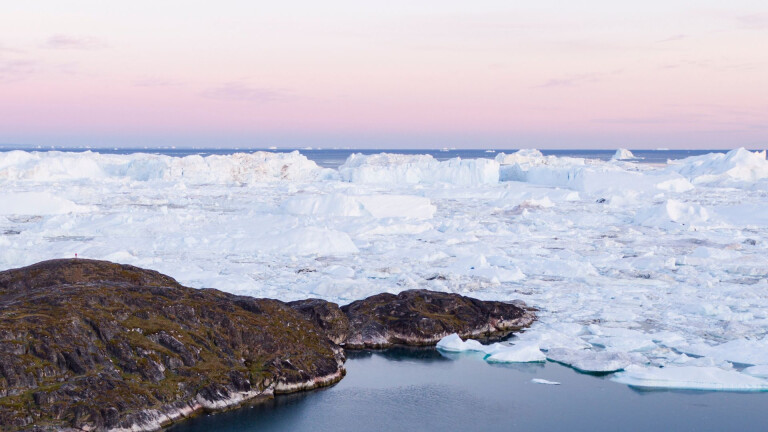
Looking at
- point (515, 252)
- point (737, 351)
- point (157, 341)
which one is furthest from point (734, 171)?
point (157, 341)

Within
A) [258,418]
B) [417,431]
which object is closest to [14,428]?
[258,418]

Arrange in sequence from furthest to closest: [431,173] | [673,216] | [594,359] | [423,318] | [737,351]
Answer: [431,173] → [673,216] → [423,318] → [737,351] → [594,359]

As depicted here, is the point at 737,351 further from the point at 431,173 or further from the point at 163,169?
the point at 163,169

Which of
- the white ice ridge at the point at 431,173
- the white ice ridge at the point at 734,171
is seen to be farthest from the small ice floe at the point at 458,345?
the white ice ridge at the point at 734,171

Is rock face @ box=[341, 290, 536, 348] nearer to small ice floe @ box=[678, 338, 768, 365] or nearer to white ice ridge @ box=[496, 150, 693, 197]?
small ice floe @ box=[678, 338, 768, 365]

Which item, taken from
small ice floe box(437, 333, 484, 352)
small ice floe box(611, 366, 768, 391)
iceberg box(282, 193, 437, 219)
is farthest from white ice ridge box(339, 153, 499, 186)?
small ice floe box(611, 366, 768, 391)

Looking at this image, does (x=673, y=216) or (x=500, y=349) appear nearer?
(x=500, y=349)

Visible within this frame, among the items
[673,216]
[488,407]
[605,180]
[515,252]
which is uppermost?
[605,180]

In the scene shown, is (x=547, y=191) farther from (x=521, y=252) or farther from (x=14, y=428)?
(x=14, y=428)
